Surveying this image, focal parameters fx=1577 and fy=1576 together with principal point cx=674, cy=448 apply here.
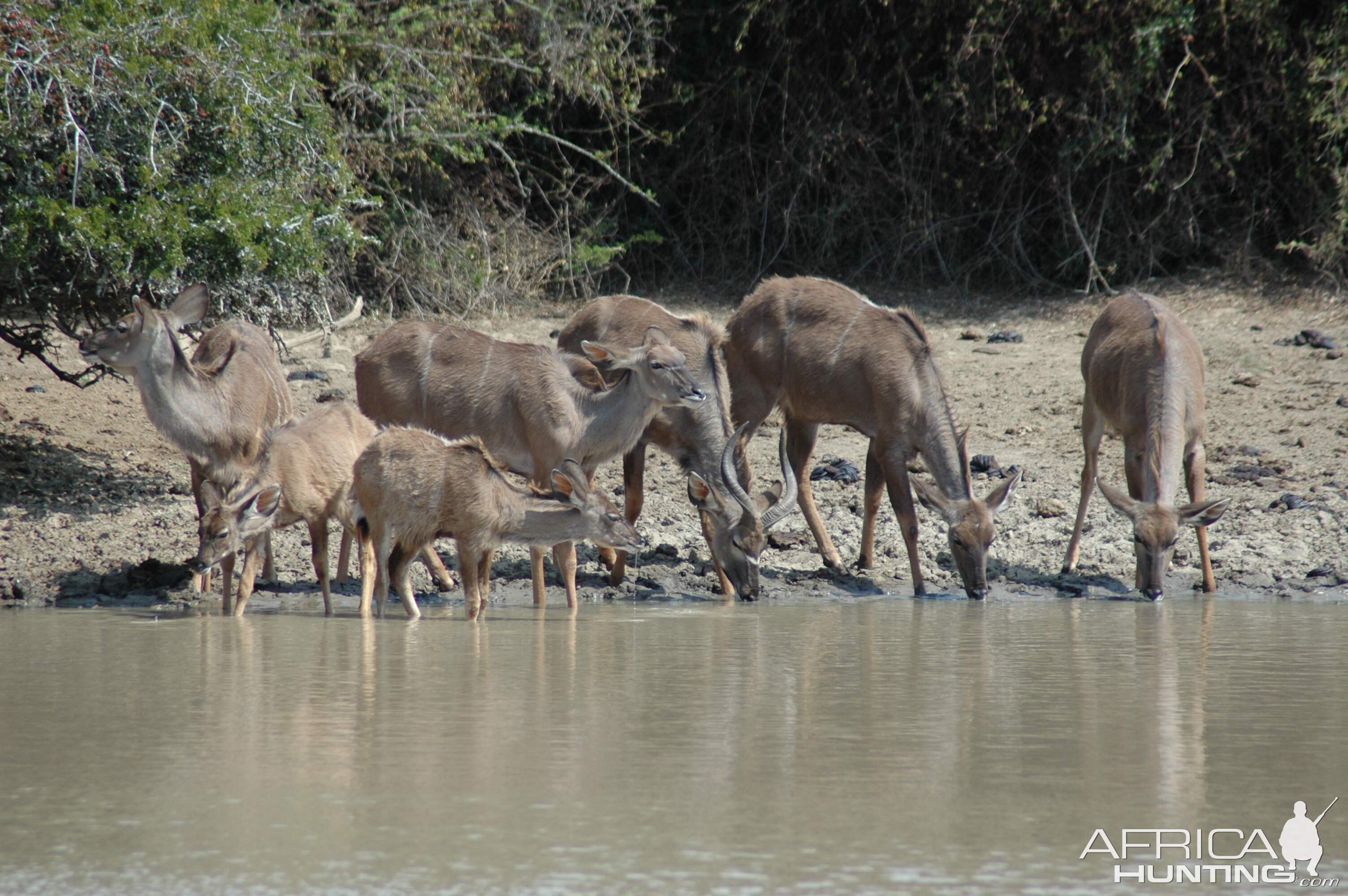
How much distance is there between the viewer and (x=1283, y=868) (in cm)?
371

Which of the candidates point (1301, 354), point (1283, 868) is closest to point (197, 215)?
point (1283, 868)

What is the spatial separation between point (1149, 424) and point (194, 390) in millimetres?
5799

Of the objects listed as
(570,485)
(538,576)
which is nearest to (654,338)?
(570,485)

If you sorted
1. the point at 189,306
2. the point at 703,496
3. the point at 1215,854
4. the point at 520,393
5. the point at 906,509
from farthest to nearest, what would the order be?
the point at 906,509
the point at 520,393
the point at 703,496
the point at 189,306
the point at 1215,854

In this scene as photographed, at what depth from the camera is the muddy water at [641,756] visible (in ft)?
12.0

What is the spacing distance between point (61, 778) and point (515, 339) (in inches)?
385

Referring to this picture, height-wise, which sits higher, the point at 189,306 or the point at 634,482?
the point at 189,306

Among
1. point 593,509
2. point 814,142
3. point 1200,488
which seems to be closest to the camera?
point 593,509

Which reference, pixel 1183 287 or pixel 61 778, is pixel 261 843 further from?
pixel 1183 287

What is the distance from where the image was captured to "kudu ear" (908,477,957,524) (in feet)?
31.1

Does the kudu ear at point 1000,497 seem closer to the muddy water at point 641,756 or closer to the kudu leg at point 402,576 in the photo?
the muddy water at point 641,756

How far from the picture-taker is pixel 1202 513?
9.33 metres

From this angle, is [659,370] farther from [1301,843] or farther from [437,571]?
[1301,843]

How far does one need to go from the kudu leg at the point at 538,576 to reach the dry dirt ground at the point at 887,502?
1.33 feet
